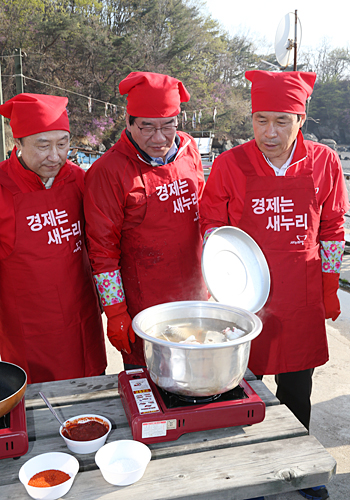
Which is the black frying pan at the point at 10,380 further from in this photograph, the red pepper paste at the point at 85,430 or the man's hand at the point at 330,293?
the man's hand at the point at 330,293

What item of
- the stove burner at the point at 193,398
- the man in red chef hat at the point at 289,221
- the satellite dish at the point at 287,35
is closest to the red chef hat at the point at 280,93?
the man in red chef hat at the point at 289,221

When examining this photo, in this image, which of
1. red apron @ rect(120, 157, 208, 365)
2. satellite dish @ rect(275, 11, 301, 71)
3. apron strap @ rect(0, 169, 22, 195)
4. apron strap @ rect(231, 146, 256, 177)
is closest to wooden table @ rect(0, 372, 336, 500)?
red apron @ rect(120, 157, 208, 365)

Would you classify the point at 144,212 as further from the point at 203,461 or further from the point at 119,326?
the point at 203,461

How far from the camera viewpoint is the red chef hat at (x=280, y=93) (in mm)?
1855

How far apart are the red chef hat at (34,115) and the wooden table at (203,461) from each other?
44.1 inches

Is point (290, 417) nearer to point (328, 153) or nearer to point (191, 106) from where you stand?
point (328, 153)

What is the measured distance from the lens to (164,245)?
2123mm

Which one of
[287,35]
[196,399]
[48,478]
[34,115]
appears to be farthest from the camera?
[287,35]

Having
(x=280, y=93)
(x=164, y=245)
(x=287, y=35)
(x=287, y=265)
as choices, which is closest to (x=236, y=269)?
(x=287, y=265)

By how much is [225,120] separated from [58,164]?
38.5m

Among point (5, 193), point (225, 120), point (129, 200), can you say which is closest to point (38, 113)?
point (5, 193)

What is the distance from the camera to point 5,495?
1.09m

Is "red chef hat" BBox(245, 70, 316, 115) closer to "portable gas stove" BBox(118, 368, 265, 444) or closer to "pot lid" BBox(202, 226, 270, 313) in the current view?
"pot lid" BBox(202, 226, 270, 313)

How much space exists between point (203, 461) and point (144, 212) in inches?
46.3
